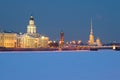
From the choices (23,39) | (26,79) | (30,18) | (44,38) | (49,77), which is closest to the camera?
(26,79)

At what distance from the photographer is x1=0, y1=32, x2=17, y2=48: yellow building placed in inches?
3792

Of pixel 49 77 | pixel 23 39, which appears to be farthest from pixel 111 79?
pixel 23 39

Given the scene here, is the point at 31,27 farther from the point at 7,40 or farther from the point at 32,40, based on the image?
the point at 7,40

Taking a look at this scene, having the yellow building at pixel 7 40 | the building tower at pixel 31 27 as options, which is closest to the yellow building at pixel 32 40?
the building tower at pixel 31 27

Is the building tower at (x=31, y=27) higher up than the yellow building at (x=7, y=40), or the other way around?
the building tower at (x=31, y=27)

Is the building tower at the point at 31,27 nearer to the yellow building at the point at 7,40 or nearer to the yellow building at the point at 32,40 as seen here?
the yellow building at the point at 32,40

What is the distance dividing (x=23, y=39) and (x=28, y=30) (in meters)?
12.1

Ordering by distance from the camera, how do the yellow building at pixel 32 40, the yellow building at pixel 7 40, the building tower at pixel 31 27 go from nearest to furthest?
the yellow building at pixel 7 40 < the yellow building at pixel 32 40 < the building tower at pixel 31 27

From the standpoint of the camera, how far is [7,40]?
3834 inches

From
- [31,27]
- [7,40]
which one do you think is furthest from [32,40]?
[31,27]

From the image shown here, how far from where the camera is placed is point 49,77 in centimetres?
2209

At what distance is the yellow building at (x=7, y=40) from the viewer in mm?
96319

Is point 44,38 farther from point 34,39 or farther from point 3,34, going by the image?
point 3,34

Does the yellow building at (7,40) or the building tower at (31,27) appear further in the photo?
the building tower at (31,27)
